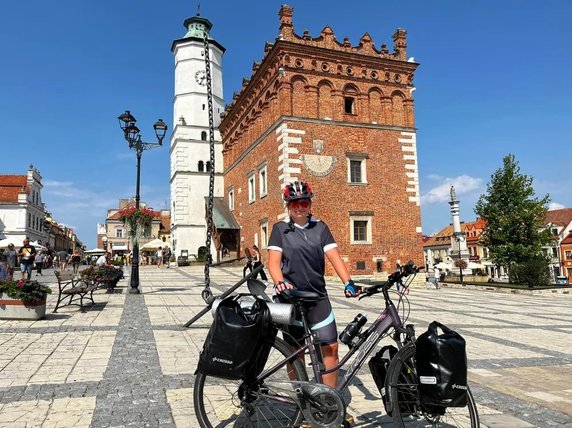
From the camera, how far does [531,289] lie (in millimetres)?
23656

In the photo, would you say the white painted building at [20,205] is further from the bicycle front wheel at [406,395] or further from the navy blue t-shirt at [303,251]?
the bicycle front wheel at [406,395]

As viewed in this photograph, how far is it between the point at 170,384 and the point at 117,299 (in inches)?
335

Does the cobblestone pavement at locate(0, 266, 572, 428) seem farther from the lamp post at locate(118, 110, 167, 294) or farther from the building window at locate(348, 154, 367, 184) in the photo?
the building window at locate(348, 154, 367, 184)

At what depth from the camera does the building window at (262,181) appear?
26647 mm

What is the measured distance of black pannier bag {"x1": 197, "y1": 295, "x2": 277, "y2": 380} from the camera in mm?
2848

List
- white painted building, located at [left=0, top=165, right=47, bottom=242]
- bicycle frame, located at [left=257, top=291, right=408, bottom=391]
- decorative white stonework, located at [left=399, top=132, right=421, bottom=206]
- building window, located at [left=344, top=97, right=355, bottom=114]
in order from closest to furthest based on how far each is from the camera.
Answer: bicycle frame, located at [left=257, top=291, right=408, bottom=391] → building window, located at [left=344, top=97, right=355, bottom=114] → decorative white stonework, located at [left=399, top=132, right=421, bottom=206] → white painted building, located at [left=0, top=165, right=47, bottom=242]

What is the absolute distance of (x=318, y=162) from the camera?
2370cm

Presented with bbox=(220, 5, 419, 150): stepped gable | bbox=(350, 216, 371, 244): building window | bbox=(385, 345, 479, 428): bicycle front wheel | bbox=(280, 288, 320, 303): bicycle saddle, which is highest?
bbox=(220, 5, 419, 150): stepped gable

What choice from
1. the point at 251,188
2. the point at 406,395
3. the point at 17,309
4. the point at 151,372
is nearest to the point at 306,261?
the point at 406,395

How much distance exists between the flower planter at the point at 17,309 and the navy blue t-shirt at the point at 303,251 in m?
6.91

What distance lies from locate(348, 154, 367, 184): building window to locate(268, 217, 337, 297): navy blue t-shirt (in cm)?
2096

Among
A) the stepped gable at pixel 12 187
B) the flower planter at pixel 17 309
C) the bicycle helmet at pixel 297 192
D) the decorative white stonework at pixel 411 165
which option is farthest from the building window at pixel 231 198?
the stepped gable at pixel 12 187

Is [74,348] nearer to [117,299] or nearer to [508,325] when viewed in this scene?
[117,299]

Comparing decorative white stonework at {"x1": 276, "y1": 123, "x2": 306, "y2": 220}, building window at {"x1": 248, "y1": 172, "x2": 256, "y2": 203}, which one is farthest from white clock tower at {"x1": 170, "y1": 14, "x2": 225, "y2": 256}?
decorative white stonework at {"x1": 276, "y1": 123, "x2": 306, "y2": 220}
